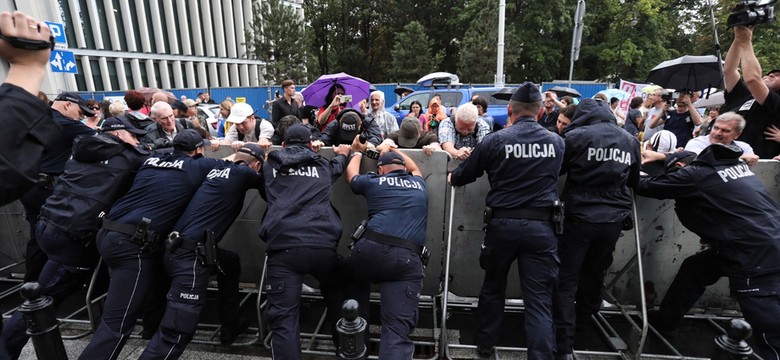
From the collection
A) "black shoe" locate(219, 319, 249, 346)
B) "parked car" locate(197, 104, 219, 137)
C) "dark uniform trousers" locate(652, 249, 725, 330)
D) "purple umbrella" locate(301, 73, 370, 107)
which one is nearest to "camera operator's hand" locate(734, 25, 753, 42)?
"dark uniform trousers" locate(652, 249, 725, 330)

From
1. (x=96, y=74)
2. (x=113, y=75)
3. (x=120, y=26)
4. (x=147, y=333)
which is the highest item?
(x=120, y=26)

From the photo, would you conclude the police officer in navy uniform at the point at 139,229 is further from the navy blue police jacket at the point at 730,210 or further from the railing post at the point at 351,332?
the navy blue police jacket at the point at 730,210

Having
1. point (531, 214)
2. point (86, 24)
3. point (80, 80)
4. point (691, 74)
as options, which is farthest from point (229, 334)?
point (86, 24)

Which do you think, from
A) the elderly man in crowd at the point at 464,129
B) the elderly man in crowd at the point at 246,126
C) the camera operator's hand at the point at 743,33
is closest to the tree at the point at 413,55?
the elderly man in crowd at the point at 246,126

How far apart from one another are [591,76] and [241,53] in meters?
28.4

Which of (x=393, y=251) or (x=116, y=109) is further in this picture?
(x=116, y=109)

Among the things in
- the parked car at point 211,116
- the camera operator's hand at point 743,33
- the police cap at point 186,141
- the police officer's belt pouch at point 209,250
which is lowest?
the parked car at point 211,116

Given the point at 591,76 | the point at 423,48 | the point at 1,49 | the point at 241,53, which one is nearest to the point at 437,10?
the point at 423,48

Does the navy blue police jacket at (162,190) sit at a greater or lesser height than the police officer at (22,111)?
lesser

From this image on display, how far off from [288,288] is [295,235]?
0.39 meters

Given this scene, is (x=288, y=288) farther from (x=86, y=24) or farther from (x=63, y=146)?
(x=86, y=24)

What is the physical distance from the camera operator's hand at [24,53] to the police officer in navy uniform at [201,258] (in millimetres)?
1720

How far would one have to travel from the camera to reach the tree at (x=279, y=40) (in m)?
24.6

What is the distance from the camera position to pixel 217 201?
3107mm
